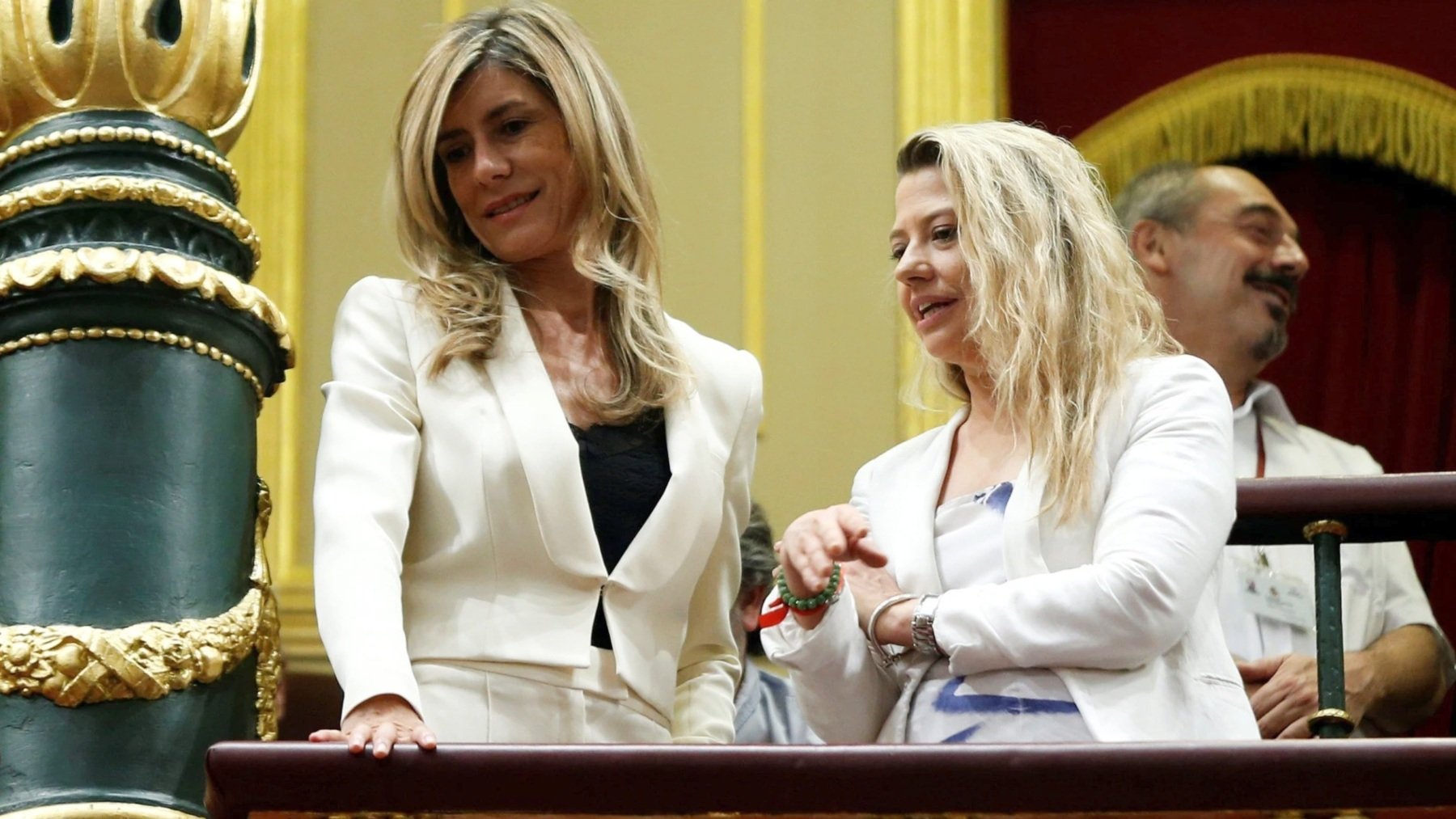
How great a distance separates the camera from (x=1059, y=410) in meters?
2.34

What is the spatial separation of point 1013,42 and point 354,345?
3552 millimetres

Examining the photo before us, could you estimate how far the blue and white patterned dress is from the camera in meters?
2.16

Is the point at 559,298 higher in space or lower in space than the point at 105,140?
lower

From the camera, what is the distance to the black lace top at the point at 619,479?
2.29m

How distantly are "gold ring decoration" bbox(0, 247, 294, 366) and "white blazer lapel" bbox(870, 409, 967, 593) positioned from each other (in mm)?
797

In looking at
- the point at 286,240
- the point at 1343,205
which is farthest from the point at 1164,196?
the point at 286,240

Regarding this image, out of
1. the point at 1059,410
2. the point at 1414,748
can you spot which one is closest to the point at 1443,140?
the point at 1059,410

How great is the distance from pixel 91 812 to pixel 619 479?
66cm

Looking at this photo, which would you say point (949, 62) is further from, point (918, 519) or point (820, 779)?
point (820, 779)

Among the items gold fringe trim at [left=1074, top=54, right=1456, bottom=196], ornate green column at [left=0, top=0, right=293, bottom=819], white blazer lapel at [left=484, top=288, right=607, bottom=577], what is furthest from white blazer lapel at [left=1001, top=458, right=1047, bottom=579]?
gold fringe trim at [left=1074, top=54, right=1456, bottom=196]

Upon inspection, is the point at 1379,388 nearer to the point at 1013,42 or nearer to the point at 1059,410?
the point at 1013,42

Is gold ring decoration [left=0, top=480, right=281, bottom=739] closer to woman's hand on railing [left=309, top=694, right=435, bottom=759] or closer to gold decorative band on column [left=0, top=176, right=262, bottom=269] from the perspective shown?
woman's hand on railing [left=309, top=694, right=435, bottom=759]

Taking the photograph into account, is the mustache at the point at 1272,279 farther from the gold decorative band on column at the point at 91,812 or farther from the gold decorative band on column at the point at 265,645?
the gold decorative band on column at the point at 91,812

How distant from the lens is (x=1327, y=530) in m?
2.40
